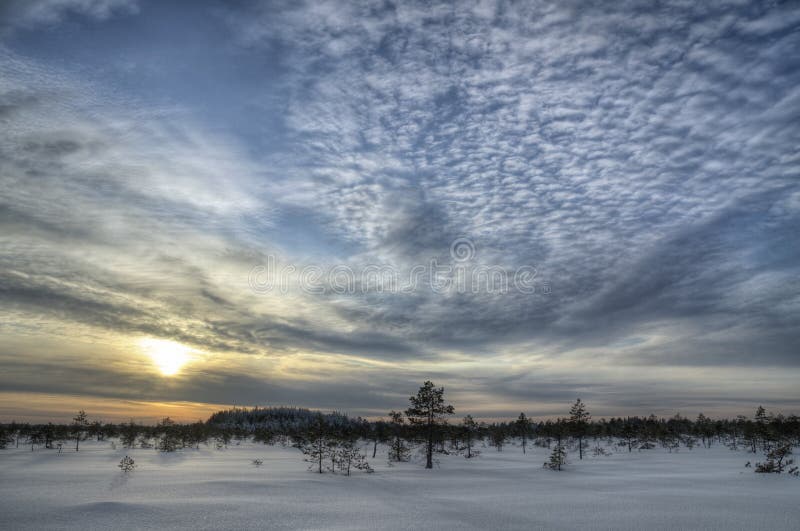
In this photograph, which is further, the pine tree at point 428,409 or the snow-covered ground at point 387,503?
the pine tree at point 428,409

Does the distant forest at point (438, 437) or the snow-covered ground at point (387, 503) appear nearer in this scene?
the snow-covered ground at point (387, 503)

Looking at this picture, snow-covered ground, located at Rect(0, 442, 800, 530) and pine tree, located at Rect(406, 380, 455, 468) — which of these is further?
pine tree, located at Rect(406, 380, 455, 468)

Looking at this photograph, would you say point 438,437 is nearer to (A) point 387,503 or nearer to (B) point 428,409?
(B) point 428,409

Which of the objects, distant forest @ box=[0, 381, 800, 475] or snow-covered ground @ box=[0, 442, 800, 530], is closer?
snow-covered ground @ box=[0, 442, 800, 530]

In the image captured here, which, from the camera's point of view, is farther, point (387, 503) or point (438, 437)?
point (438, 437)

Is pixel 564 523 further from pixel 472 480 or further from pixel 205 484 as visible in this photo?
pixel 205 484

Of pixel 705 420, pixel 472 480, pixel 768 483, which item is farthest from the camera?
pixel 705 420

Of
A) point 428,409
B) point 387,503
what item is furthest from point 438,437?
point 387,503

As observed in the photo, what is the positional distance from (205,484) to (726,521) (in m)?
32.1

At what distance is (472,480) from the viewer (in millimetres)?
40531

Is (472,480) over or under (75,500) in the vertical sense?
under

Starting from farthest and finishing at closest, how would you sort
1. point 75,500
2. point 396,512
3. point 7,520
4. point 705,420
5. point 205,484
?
1. point 705,420
2. point 205,484
3. point 75,500
4. point 396,512
5. point 7,520

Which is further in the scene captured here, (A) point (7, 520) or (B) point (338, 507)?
(B) point (338, 507)

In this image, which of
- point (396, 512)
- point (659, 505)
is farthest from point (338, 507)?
point (659, 505)
